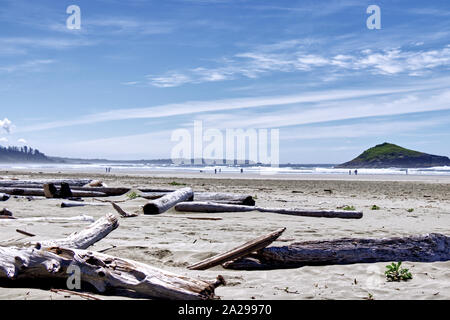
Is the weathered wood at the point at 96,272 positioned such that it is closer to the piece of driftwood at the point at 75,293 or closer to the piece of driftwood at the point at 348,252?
the piece of driftwood at the point at 75,293

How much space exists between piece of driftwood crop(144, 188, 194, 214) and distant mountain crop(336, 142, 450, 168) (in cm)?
7377

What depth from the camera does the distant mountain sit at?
8256cm

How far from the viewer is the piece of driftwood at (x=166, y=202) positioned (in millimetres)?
11078

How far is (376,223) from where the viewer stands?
9.88 metres

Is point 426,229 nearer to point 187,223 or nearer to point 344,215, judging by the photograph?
point 344,215

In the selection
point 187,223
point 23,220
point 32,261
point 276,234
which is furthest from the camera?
point 187,223

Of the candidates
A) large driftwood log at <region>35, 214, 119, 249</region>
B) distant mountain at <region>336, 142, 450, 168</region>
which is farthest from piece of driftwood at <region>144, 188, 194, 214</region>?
distant mountain at <region>336, 142, 450, 168</region>

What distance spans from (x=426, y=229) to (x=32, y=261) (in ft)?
25.0

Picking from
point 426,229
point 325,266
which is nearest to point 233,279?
point 325,266

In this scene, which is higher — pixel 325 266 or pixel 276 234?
pixel 276 234

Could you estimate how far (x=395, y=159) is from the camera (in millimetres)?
86062

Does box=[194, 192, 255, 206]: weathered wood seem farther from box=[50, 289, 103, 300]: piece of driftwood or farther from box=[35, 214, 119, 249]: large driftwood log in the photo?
box=[50, 289, 103, 300]: piece of driftwood

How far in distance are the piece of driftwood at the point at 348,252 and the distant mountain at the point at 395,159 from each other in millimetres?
78440
